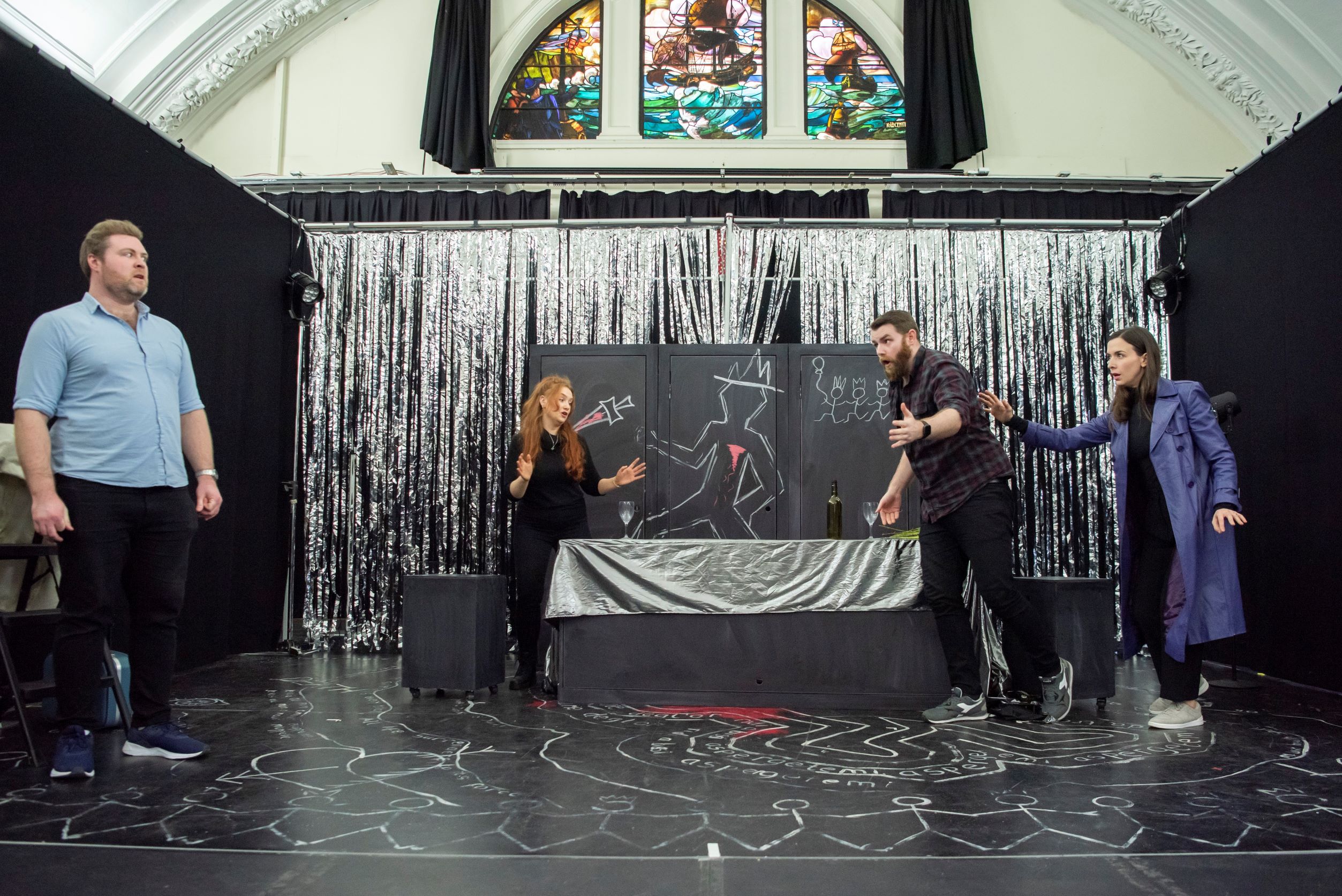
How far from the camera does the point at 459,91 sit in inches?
268

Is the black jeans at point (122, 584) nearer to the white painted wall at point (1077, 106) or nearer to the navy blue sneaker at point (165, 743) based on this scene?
the navy blue sneaker at point (165, 743)

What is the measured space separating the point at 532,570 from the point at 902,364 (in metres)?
1.79

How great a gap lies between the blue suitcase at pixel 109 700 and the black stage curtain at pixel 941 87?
562 cm

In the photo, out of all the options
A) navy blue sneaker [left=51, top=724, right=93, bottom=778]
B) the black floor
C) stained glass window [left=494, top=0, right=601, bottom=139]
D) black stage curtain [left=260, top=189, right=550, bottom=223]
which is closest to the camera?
the black floor

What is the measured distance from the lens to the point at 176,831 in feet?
6.43

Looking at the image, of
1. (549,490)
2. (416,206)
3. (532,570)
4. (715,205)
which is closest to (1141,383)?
(549,490)

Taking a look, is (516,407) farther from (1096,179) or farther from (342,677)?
(1096,179)

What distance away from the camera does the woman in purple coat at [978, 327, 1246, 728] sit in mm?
3143

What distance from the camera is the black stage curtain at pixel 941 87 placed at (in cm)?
Answer: 665

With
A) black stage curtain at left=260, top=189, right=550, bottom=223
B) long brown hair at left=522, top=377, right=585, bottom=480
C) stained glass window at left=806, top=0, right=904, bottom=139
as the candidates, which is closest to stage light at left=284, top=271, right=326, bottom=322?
black stage curtain at left=260, top=189, right=550, bottom=223

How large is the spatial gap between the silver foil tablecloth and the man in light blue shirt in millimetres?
1404

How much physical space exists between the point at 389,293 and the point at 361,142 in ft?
5.33

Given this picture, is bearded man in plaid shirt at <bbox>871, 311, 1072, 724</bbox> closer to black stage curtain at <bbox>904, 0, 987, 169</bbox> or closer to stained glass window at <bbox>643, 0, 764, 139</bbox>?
black stage curtain at <bbox>904, 0, 987, 169</bbox>

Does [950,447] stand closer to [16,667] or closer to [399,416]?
Result: [16,667]
